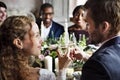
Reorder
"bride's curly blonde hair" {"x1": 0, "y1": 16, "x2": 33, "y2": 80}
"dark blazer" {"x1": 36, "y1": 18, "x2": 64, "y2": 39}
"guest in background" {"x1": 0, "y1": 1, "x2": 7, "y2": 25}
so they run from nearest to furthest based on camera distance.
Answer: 1. "bride's curly blonde hair" {"x1": 0, "y1": 16, "x2": 33, "y2": 80}
2. "dark blazer" {"x1": 36, "y1": 18, "x2": 64, "y2": 39}
3. "guest in background" {"x1": 0, "y1": 1, "x2": 7, "y2": 25}

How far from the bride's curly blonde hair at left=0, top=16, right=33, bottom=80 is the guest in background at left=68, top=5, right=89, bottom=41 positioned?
115 cm

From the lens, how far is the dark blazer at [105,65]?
0.86 m

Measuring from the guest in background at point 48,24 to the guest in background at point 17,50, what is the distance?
3.55 ft

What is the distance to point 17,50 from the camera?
1.28 metres

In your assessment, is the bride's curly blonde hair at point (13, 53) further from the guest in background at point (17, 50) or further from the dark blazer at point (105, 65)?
the dark blazer at point (105, 65)

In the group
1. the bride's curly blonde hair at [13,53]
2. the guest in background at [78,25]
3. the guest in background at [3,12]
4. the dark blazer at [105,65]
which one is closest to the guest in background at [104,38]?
the dark blazer at [105,65]

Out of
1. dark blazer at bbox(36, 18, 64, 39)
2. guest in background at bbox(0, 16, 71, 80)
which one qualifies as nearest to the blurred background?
dark blazer at bbox(36, 18, 64, 39)

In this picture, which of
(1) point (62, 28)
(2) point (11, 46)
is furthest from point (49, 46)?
(2) point (11, 46)

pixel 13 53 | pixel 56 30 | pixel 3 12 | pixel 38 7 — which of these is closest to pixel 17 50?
pixel 13 53

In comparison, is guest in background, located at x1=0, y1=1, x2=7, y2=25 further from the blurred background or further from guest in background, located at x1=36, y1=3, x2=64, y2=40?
guest in background, located at x1=36, y1=3, x2=64, y2=40

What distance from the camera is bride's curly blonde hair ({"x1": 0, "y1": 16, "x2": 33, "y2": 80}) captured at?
1222mm

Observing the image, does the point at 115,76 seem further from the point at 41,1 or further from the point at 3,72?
the point at 41,1

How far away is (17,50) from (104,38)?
48cm

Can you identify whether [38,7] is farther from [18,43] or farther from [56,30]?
[18,43]
